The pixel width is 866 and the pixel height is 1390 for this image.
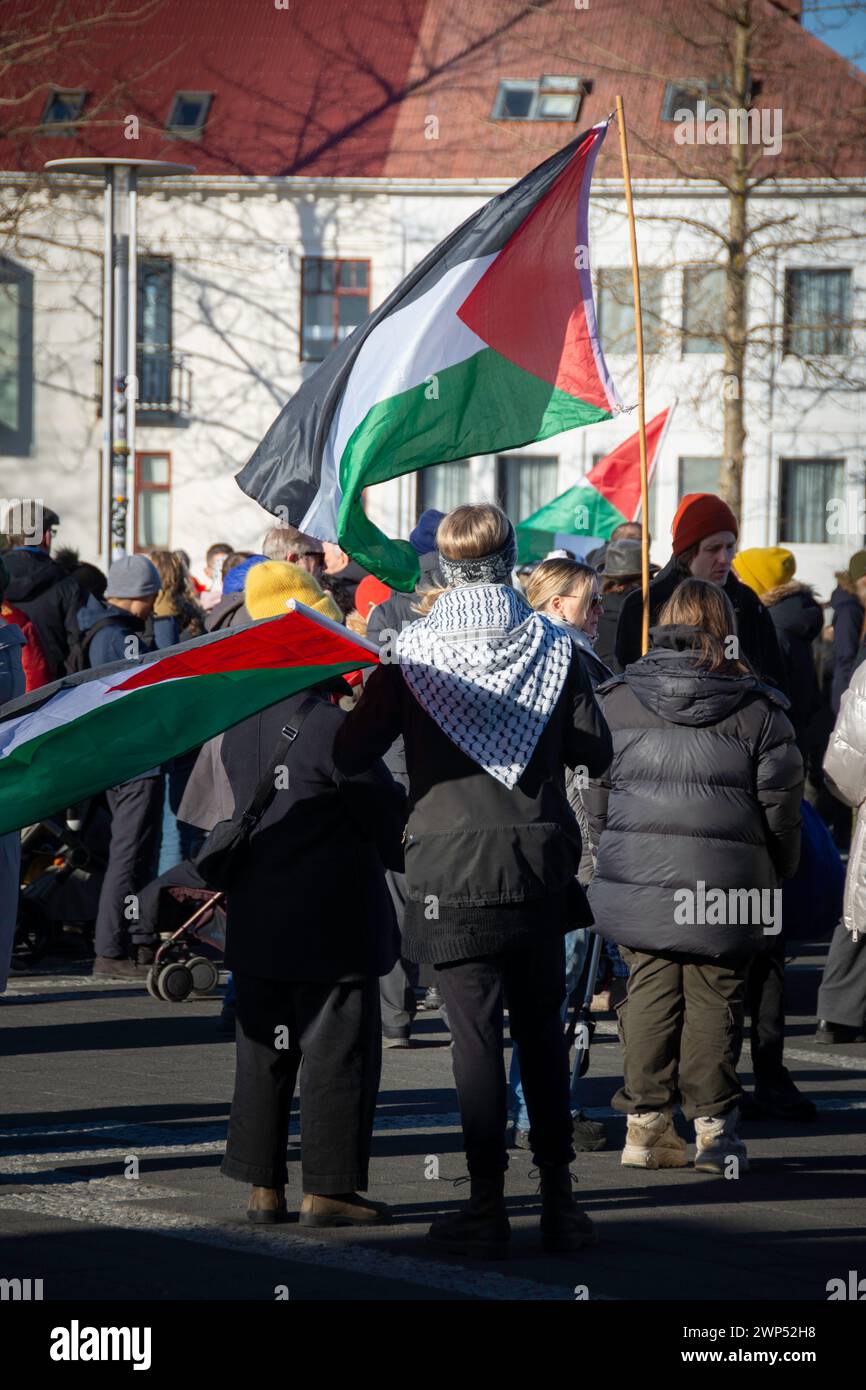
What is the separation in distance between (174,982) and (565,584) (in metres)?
3.97

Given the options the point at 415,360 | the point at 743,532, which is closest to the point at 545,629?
the point at 415,360

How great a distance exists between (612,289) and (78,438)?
1299 centimetres

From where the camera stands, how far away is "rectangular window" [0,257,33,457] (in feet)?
139

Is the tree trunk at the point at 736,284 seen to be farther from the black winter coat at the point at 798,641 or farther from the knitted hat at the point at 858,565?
the black winter coat at the point at 798,641

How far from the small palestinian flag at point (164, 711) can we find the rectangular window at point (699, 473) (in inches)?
1392

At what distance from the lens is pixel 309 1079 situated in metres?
5.97

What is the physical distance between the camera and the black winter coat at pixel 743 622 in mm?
8359

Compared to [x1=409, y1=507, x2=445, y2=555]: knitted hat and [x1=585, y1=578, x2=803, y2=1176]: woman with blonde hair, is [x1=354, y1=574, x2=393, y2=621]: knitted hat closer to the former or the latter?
[x1=409, y1=507, x2=445, y2=555]: knitted hat

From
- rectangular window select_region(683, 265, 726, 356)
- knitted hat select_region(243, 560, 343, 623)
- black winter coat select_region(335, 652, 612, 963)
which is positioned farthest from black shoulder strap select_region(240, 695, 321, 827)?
rectangular window select_region(683, 265, 726, 356)

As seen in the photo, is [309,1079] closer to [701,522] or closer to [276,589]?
[276,589]

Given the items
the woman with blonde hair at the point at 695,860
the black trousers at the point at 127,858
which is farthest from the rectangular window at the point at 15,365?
the woman with blonde hair at the point at 695,860

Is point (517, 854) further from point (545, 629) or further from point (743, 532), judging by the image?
point (743, 532)

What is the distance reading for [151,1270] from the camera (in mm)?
5344

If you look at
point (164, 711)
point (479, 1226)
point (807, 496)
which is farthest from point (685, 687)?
point (807, 496)
